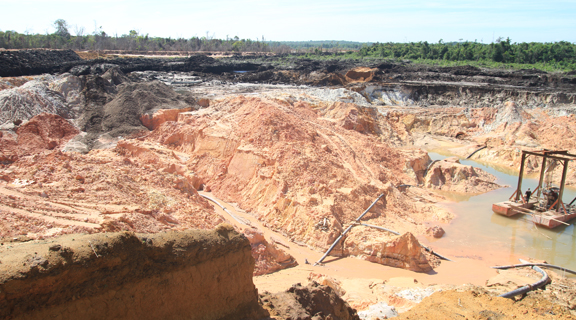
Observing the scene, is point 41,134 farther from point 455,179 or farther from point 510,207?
point 510,207

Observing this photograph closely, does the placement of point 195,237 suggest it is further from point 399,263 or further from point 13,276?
point 399,263

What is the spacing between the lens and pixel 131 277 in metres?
4.80

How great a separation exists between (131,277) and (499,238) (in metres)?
14.0

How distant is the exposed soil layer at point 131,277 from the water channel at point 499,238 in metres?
9.53

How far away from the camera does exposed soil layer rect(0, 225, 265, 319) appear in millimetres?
4070

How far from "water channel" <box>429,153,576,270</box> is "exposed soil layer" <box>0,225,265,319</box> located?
9.53m

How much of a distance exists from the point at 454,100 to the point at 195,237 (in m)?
33.2

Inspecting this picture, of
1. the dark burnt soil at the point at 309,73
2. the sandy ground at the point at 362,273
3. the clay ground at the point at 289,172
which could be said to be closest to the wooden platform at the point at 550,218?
the clay ground at the point at 289,172

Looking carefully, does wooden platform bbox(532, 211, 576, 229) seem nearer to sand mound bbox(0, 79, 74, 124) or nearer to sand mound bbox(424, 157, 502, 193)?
sand mound bbox(424, 157, 502, 193)

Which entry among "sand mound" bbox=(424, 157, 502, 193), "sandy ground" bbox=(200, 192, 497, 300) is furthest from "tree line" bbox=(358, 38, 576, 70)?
"sandy ground" bbox=(200, 192, 497, 300)

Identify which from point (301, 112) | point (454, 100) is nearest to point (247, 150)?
point (301, 112)

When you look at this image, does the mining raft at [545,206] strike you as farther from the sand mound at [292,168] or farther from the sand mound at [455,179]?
the sand mound at [292,168]

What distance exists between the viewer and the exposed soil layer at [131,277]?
407 cm

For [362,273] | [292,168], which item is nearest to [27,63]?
[292,168]
